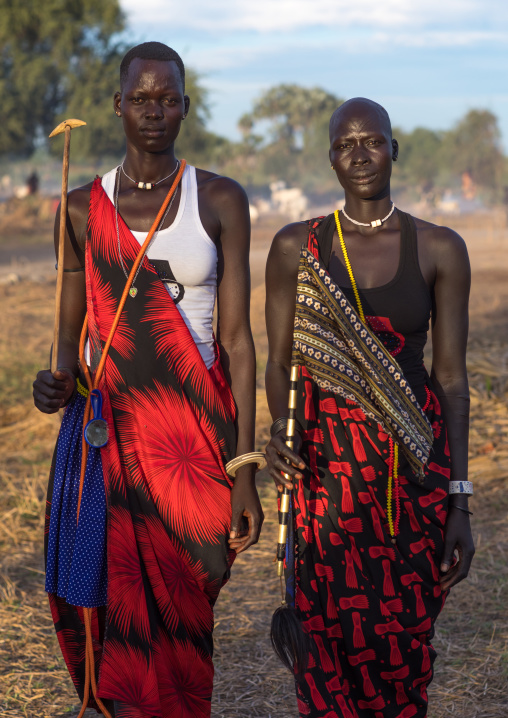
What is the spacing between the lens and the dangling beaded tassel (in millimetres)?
2361

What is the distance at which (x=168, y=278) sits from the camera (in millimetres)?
2422

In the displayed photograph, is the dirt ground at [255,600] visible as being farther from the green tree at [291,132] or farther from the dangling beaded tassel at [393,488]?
the green tree at [291,132]

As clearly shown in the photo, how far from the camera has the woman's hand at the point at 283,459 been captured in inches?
88.8

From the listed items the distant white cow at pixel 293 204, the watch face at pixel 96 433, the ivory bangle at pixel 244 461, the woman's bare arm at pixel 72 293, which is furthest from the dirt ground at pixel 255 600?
the distant white cow at pixel 293 204

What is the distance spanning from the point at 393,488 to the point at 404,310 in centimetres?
48

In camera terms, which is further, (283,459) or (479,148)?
(479,148)

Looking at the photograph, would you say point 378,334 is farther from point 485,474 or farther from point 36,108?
point 36,108

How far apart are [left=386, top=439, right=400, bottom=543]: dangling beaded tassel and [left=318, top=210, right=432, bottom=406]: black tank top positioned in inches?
7.0

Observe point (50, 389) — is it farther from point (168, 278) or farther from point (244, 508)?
point (244, 508)

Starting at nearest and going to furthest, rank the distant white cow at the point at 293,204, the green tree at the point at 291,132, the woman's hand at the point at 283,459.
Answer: the woman's hand at the point at 283,459
the distant white cow at the point at 293,204
the green tree at the point at 291,132

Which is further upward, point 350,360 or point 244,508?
point 350,360

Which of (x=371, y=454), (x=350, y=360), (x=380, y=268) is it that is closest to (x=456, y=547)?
(x=371, y=454)

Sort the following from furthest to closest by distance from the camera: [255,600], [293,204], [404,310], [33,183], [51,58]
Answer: [293,204]
[33,183]
[51,58]
[255,600]
[404,310]

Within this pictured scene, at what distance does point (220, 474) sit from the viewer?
8.04 ft
